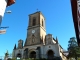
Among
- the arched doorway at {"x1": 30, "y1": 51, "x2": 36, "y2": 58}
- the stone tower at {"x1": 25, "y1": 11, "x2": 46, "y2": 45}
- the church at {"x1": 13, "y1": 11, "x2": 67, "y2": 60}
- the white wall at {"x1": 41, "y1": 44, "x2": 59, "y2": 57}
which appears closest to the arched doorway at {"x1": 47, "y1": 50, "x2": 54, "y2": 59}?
the church at {"x1": 13, "y1": 11, "x2": 67, "y2": 60}

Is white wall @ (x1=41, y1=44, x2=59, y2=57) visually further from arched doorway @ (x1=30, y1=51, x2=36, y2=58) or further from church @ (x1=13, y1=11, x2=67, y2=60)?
arched doorway @ (x1=30, y1=51, x2=36, y2=58)

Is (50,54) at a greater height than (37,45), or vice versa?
(37,45)

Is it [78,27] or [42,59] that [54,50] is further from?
[78,27]

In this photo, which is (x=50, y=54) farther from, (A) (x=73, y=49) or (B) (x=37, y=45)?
(A) (x=73, y=49)

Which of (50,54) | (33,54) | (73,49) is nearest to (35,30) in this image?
(33,54)

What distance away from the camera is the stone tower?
40291mm

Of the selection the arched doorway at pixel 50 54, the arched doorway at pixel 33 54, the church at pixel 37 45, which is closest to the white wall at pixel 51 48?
the church at pixel 37 45

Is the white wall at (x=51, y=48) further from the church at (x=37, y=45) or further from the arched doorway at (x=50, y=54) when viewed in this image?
the arched doorway at (x=50, y=54)

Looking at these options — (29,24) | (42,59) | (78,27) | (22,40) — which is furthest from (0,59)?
(78,27)

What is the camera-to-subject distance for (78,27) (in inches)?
367

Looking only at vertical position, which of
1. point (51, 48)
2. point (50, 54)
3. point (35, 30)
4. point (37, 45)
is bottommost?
point (50, 54)

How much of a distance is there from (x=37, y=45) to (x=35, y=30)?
19.4ft

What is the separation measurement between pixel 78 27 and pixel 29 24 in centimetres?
3631

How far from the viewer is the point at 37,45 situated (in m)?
38.8
